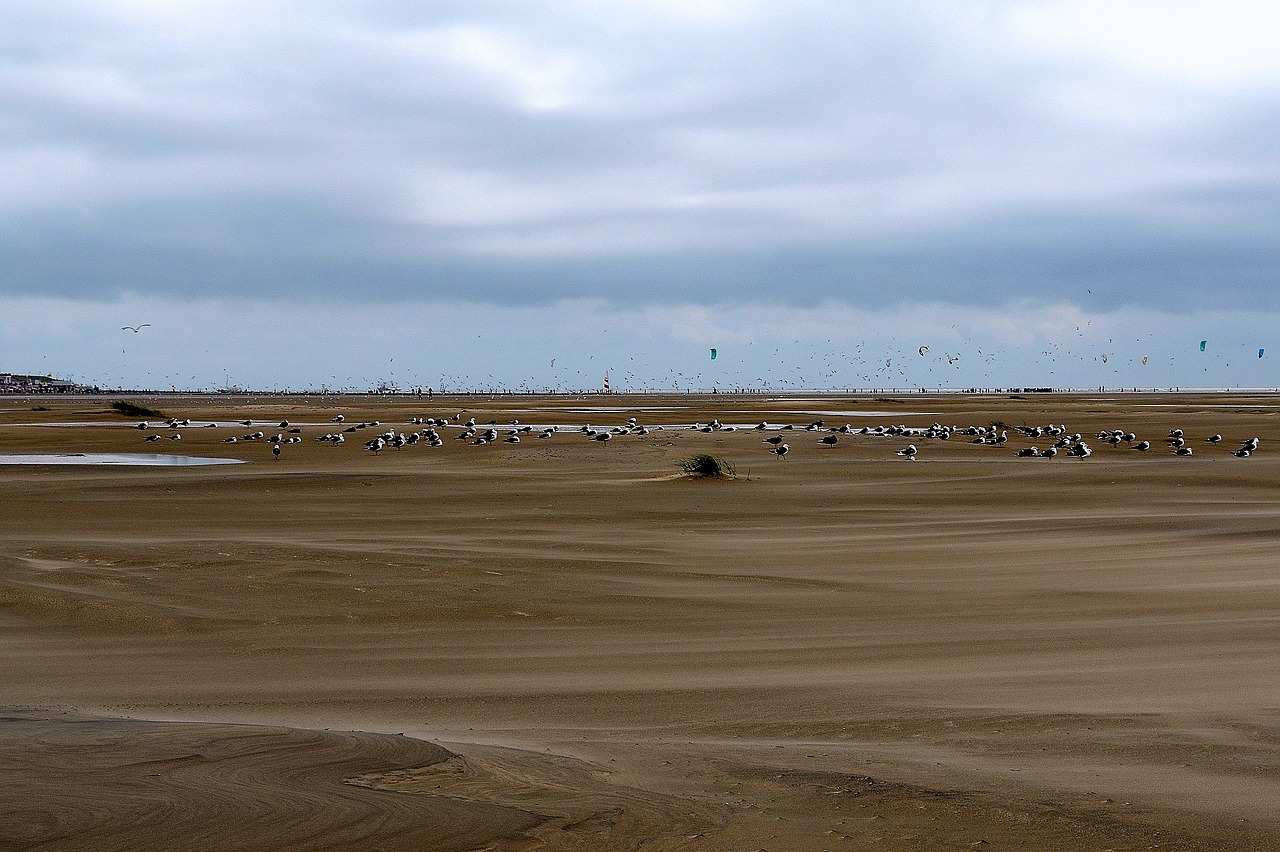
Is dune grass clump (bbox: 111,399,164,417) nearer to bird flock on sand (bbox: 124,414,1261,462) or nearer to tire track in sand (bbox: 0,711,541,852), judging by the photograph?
bird flock on sand (bbox: 124,414,1261,462)

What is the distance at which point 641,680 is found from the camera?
322 inches

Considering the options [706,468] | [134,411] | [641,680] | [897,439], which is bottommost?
[641,680]

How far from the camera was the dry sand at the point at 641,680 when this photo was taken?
516 cm

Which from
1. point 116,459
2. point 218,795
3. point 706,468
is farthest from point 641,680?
point 116,459

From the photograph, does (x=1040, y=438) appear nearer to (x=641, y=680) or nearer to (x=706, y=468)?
(x=706, y=468)

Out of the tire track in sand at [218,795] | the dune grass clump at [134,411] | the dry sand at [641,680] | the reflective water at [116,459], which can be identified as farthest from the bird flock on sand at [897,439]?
the tire track in sand at [218,795]

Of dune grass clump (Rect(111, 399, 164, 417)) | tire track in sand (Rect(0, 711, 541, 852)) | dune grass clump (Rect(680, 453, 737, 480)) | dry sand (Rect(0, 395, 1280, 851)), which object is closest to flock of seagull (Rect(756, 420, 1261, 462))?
dune grass clump (Rect(680, 453, 737, 480))

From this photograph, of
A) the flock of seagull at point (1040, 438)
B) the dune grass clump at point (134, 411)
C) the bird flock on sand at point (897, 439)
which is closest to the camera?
the flock of seagull at point (1040, 438)

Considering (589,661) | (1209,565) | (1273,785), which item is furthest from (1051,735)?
(1209,565)

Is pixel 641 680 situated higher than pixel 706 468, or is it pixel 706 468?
pixel 706 468

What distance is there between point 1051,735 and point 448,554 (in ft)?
26.5

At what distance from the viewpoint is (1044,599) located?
36.3ft

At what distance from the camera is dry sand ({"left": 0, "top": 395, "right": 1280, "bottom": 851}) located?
516 centimetres

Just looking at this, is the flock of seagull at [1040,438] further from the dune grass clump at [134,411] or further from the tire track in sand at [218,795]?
the dune grass clump at [134,411]
